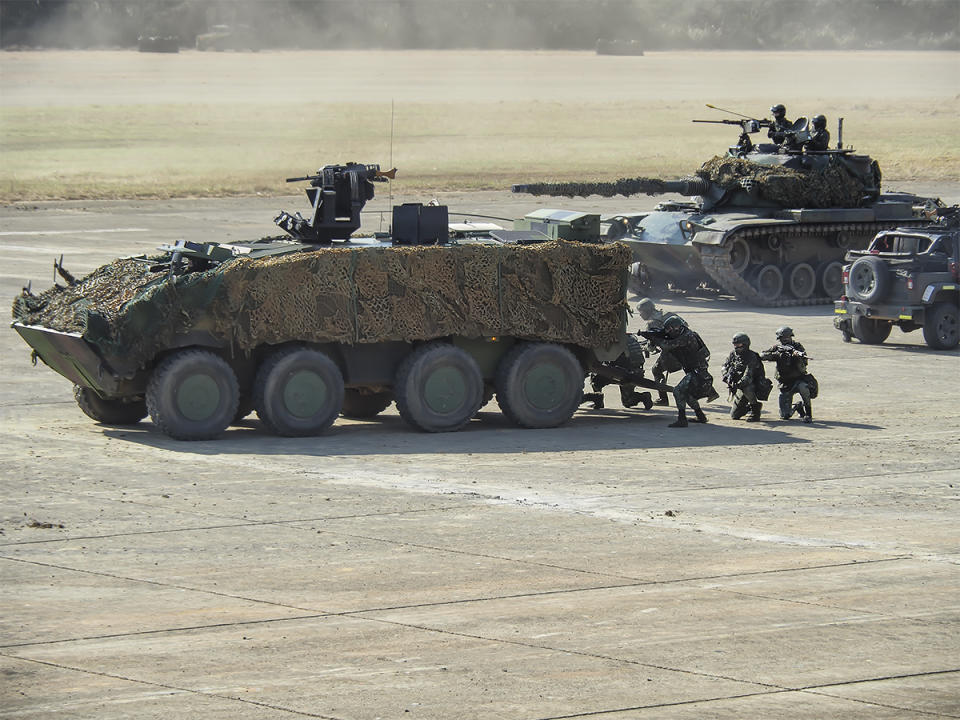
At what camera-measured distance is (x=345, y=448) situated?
17.1 m

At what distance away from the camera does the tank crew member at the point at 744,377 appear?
61.7 ft

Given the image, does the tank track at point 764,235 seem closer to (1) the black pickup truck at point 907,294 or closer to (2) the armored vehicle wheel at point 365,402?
(1) the black pickup truck at point 907,294

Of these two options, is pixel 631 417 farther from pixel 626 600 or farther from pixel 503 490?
pixel 626 600

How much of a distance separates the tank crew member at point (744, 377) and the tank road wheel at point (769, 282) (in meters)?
12.4

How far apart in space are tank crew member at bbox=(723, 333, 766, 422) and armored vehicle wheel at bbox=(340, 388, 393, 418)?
371 cm

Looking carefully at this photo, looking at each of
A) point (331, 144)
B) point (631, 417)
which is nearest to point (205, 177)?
point (331, 144)

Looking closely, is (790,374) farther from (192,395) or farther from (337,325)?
(192,395)

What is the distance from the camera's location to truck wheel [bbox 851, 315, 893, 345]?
25672 mm

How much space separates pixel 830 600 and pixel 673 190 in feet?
69.3

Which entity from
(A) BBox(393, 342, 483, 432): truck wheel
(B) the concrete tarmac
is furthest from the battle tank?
(A) BBox(393, 342, 483, 432): truck wheel

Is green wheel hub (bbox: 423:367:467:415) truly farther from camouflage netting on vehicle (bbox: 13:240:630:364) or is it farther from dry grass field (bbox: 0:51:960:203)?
dry grass field (bbox: 0:51:960:203)

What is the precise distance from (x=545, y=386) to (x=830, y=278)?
14.8 meters

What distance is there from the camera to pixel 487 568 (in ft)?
40.2

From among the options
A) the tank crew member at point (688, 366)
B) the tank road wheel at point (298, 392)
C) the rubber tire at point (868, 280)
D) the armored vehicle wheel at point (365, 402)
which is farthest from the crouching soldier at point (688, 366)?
the rubber tire at point (868, 280)
